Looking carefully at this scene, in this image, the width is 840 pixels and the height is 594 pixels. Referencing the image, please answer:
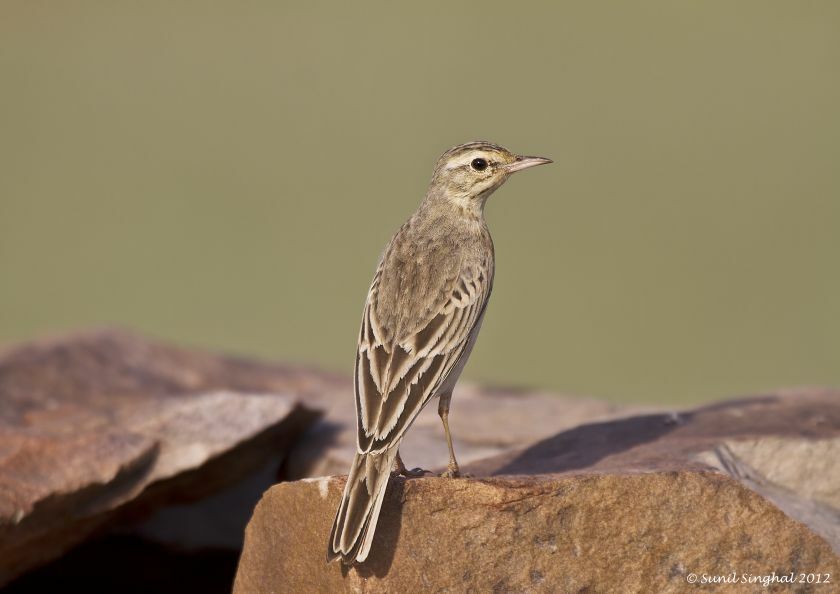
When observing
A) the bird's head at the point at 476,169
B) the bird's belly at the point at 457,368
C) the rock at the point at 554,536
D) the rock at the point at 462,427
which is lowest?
the rock at the point at 462,427

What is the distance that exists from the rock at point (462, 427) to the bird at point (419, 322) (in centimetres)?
139

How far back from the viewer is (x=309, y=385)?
1049 centimetres

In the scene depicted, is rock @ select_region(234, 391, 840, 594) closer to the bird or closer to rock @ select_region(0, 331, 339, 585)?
the bird

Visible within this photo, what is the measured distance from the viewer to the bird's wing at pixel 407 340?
19.0 feet

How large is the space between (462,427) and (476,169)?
92.6 inches

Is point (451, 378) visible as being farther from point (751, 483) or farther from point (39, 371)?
point (39, 371)

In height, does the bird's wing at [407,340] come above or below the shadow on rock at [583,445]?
above

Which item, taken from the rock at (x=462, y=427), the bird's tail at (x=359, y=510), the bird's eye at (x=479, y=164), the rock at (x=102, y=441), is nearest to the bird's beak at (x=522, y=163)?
the bird's eye at (x=479, y=164)

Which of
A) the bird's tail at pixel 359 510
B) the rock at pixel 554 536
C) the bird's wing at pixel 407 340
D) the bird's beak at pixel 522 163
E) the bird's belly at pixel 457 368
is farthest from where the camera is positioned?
the bird's beak at pixel 522 163

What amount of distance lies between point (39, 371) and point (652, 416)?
183 inches

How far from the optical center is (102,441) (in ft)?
23.6

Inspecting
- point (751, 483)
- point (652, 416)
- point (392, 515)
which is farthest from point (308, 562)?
point (652, 416)

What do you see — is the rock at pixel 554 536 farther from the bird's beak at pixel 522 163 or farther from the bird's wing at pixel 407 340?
the bird's beak at pixel 522 163

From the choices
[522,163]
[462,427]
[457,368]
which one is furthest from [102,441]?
[522,163]
